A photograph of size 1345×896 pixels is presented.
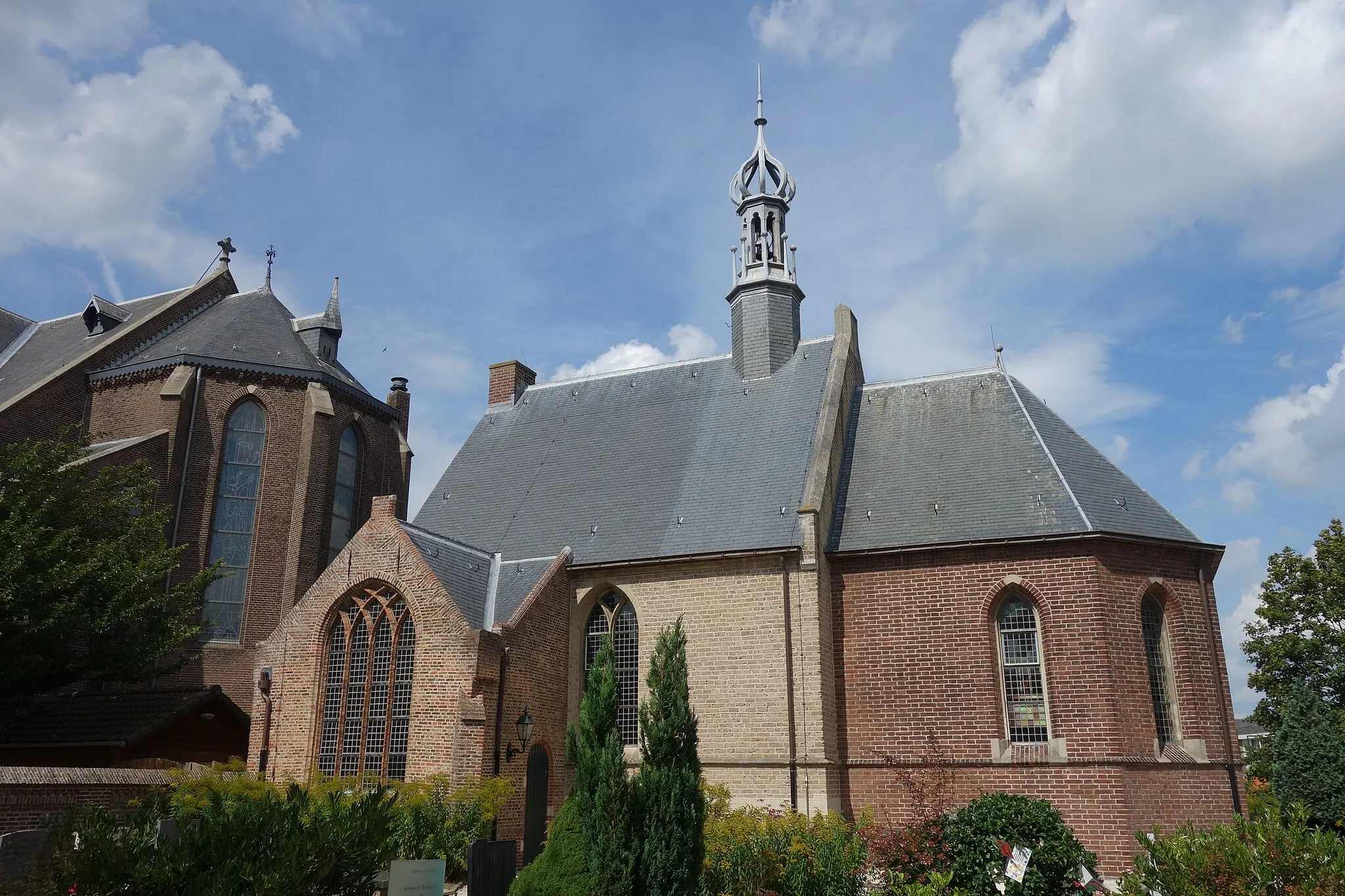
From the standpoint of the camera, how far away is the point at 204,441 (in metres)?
25.8

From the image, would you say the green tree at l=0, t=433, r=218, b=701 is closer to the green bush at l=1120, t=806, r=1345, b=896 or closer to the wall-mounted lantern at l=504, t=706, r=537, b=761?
the wall-mounted lantern at l=504, t=706, r=537, b=761

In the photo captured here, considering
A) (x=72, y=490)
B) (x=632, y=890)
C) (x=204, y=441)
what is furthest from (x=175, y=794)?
(x=204, y=441)

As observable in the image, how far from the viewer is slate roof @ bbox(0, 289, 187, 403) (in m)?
28.0

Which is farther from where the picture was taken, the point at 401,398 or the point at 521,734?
the point at 401,398

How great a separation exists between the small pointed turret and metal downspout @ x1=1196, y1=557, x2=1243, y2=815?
1077cm

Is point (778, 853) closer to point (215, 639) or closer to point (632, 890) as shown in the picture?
point (632, 890)

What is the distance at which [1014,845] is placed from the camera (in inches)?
538

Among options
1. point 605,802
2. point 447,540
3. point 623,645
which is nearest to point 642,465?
point 623,645

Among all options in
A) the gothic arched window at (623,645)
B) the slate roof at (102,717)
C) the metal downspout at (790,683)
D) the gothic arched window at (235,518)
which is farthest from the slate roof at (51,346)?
the metal downspout at (790,683)

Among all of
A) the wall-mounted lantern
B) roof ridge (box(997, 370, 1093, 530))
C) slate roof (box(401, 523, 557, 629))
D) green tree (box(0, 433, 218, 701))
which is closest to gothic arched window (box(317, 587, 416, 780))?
slate roof (box(401, 523, 557, 629))

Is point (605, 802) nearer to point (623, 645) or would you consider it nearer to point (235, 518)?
point (623, 645)

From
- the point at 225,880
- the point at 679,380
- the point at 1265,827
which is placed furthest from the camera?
the point at 679,380

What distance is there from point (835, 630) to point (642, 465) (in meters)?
6.60

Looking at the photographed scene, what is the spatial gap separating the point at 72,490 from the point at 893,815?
17.4 meters
